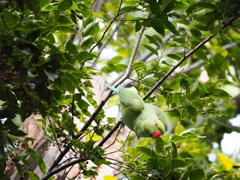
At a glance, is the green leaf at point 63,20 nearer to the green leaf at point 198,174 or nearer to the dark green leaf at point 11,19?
the dark green leaf at point 11,19

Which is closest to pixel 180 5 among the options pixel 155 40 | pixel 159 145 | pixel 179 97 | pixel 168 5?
pixel 168 5

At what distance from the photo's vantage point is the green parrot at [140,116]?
2.48ft

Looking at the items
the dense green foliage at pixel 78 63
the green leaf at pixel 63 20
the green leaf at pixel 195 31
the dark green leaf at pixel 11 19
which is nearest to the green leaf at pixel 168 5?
the dense green foliage at pixel 78 63

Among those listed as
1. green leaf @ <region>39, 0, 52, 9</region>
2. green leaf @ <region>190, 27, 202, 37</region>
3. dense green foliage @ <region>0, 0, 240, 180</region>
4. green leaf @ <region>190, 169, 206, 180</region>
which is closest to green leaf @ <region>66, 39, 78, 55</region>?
dense green foliage @ <region>0, 0, 240, 180</region>

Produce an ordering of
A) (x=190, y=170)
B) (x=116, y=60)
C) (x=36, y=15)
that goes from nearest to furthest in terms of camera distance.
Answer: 1. (x=36, y=15)
2. (x=190, y=170)
3. (x=116, y=60)

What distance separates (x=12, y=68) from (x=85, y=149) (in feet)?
0.97

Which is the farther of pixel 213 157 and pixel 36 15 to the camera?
pixel 213 157

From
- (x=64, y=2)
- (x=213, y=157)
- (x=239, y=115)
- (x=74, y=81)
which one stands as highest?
(x=239, y=115)

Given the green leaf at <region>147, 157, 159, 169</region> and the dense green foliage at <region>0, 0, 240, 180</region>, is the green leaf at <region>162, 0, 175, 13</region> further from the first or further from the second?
the green leaf at <region>147, 157, 159, 169</region>

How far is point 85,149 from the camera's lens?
0.83 metres

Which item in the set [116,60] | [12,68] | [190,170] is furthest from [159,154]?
[116,60]

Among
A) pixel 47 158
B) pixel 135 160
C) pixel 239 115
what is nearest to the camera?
pixel 135 160

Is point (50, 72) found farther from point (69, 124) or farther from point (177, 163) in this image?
point (177, 163)

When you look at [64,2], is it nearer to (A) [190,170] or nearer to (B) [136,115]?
(B) [136,115]
